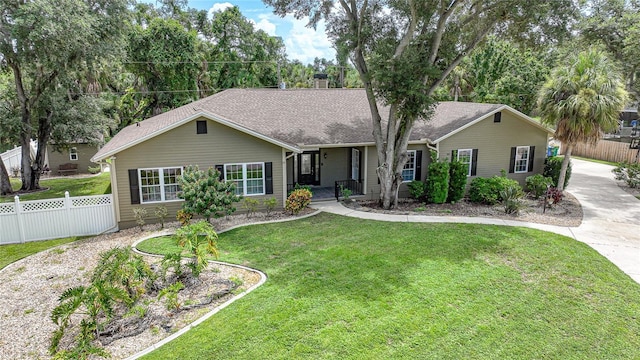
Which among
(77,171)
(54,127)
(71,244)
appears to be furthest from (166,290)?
(77,171)

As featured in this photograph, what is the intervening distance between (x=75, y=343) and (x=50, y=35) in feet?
46.0

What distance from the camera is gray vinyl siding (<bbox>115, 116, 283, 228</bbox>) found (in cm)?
1355

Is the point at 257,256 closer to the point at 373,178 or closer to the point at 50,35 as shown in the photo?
the point at 373,178

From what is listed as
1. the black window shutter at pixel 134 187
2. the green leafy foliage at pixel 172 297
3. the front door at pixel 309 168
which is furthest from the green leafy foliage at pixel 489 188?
the black window shutter at pixel 134 187

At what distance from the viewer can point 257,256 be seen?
1072 cm

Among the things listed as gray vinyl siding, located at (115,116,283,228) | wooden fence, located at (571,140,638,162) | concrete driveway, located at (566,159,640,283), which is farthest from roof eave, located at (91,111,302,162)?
wooden fence, located at (571,140,638,162)

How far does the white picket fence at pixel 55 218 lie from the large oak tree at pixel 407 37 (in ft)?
33.5

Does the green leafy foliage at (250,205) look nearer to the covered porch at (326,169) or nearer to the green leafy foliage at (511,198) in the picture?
the covered porch at (326,169)

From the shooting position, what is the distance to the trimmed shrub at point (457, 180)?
1644 cm

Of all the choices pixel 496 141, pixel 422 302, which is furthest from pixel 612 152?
pixel 422 302

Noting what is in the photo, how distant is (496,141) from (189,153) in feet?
45.1

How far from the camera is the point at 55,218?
13.2 m

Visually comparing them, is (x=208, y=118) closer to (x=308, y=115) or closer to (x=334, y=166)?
(x=308, y=115)

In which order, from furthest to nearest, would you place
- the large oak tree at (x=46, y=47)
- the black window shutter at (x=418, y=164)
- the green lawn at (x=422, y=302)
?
the black window shutter at (x=418, y=164) < the large oak tree at (x=46, y=47) < the green lawn at (x=422, y=302)
